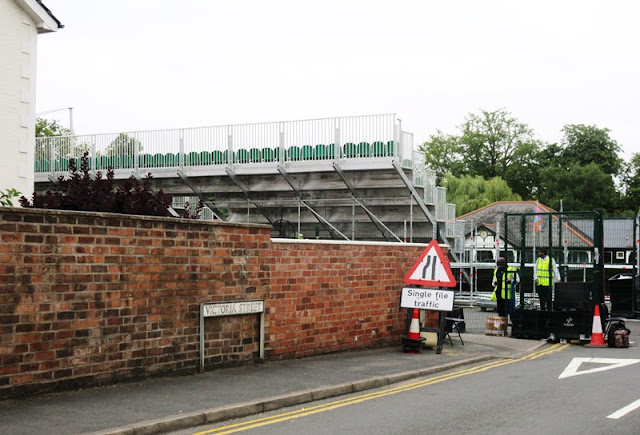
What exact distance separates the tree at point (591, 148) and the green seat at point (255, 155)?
6545 centimetres

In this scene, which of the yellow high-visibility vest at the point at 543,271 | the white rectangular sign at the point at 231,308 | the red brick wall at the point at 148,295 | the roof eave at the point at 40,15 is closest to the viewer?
the red brick wall at the point at 148,295

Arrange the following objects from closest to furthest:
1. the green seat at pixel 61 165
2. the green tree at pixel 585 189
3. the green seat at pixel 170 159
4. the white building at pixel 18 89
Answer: the white building at pixel 18 89
the green seat at pixel 170 159
the green seat at pixel 61 165
the green tree at pixel 585 189

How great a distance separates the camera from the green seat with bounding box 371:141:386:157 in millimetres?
23005

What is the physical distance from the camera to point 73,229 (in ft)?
29.9

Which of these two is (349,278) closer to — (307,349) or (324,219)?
(307,349)

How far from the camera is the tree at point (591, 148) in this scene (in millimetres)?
84250

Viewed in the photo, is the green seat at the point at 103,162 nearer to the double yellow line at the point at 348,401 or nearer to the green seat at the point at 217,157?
the green seat at the point at 217,157

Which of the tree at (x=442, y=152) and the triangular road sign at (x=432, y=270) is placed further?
the tree at (x=442, y=152)

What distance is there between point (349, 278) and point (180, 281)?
406 cm

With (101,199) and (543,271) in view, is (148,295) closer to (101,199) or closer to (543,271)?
(101,199)

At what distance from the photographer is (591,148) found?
279 ft

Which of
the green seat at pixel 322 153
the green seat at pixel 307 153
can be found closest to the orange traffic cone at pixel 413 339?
the green seat at pixel 322 153

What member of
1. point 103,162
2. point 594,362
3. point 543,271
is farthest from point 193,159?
point 594,362

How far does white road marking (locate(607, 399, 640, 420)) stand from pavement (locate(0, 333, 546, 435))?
10.7ft
